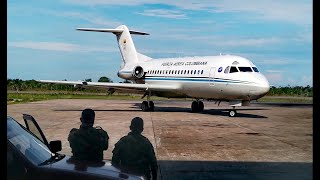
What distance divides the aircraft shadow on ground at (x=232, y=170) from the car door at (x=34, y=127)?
2.44 m

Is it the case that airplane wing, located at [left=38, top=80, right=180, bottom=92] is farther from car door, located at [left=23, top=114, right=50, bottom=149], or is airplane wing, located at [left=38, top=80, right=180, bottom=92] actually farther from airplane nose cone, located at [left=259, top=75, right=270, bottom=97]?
car door, located at [left=23, top=114, right=50, bottom=149]

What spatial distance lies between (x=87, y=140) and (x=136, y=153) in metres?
0.62

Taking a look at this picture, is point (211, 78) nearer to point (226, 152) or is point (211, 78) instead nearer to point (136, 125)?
point (226, 152)

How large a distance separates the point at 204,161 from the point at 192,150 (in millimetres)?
1645

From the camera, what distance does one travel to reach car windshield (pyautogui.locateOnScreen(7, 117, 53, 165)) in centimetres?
450

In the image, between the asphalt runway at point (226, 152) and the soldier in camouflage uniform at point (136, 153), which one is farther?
the asphalt runway at point (226, 152)

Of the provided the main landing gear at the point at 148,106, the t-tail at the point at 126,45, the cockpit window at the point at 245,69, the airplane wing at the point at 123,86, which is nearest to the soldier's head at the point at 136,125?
the cockpit window at the point at 245,69

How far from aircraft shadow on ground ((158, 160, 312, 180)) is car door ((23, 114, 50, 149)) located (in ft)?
8.00

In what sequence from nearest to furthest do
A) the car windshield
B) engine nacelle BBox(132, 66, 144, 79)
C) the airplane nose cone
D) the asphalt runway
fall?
the car windshield → the asphalt runway → the airplane nose cone → engine nacelle BBox(132, 66, 144, 79)

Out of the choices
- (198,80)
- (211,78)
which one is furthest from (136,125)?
(198,80)

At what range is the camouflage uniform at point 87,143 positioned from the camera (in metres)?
5.39

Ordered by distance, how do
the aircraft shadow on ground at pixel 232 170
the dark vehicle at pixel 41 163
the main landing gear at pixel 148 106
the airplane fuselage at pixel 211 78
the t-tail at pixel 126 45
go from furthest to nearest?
the t-tail at pixel 126 45
the main landing gear at pixel 148 106
the airplane fuselage at pixel 211 78
the aircraft shadow on ground at pixel 232 170
the dark vehicle at pixel 41 163

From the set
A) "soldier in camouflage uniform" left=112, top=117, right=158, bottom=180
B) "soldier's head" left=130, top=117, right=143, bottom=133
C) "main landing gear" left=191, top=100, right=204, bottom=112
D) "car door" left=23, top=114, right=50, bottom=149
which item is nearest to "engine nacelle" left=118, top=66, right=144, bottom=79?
"main landing gear" left=191, top=100, right=204, bottom=112

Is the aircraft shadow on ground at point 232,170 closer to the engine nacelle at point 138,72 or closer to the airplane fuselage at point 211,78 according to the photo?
the airplane fuselage at point 211,78
